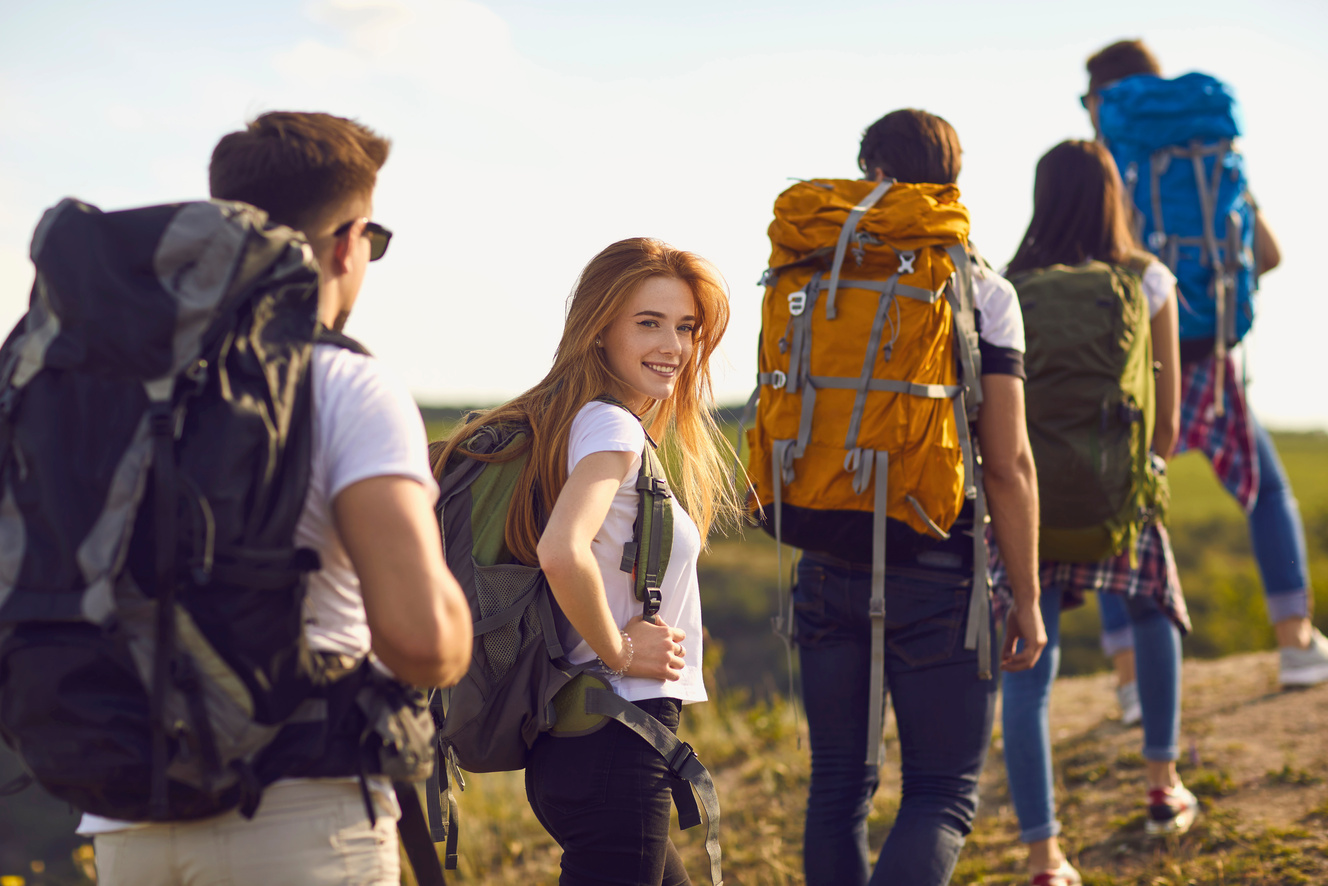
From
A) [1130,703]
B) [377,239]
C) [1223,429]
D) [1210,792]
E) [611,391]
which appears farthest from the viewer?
[1130,703]

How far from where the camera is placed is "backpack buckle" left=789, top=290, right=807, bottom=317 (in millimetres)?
2588

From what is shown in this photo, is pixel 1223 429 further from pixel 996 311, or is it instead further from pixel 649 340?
pixel 649 340

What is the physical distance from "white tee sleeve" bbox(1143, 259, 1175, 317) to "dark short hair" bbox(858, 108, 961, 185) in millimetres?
897

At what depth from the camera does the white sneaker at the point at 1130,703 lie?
4508mm

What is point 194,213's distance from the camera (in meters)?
1.31

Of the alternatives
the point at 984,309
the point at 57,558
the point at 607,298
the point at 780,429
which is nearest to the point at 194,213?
the point at 57,558

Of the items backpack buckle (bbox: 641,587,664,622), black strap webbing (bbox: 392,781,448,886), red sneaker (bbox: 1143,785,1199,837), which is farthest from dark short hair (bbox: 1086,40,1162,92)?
black strap webbing (bbox: 392,781,448,886)

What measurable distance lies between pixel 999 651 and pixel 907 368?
72 cm

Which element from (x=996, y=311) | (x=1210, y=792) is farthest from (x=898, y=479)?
(x=1210, y=792)

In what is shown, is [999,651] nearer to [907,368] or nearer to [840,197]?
[907,368]

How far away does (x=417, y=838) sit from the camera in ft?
4.98

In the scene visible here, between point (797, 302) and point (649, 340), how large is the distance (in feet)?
1.52

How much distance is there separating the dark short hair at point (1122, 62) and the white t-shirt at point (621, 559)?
3.06 meters

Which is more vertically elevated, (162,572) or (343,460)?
(343,460)
